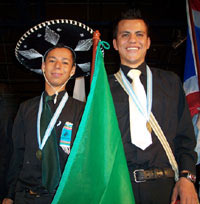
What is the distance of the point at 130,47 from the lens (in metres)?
1.63

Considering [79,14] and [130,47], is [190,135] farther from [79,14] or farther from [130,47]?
[79,14]

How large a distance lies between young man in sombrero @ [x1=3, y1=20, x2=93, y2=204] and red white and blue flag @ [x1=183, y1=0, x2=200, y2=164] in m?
1.22

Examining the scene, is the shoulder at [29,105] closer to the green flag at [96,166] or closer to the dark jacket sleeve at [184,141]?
the green flag at [96,166]

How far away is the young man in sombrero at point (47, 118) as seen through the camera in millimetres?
1565

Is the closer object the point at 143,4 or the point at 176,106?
the point at 176,106

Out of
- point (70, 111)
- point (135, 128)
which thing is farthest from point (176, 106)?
point (70, 111)

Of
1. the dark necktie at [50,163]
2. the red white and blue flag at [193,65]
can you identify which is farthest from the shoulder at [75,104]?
the red white and blue flag at [193,65]

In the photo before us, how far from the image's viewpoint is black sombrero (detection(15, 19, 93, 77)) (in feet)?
6.11

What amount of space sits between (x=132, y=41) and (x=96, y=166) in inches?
36.6

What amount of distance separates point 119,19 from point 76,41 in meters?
0.42

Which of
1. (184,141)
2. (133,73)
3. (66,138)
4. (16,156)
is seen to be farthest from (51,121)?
(184,141)

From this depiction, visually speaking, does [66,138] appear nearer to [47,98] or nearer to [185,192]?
[47,98]

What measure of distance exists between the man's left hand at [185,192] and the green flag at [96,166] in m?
0.33

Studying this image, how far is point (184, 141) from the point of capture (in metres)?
1.45
